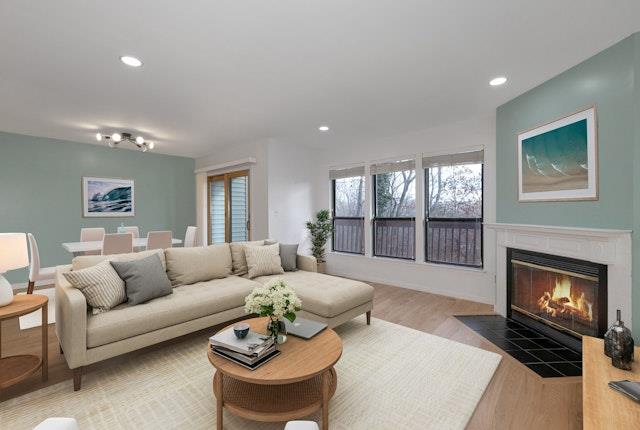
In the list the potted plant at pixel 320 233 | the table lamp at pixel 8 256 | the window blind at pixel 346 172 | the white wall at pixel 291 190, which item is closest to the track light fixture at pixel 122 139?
the white wall at pixel 291 190

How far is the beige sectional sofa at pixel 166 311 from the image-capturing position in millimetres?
2066

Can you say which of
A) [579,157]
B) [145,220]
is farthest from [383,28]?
[145,220]

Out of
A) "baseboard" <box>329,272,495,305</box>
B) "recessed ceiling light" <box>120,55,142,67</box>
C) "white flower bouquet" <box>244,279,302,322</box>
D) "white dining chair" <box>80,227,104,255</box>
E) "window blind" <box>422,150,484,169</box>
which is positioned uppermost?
"recessed ceiling light" <box>120,55,142,67</box>

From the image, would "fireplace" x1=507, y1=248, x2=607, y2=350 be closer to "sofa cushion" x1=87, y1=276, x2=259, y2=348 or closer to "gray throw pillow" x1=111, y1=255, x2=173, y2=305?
"sofa cushion" x1=87, y1=276, x2=259, y2=348

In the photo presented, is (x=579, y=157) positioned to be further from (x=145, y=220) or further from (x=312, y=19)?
(x=145, y=220)

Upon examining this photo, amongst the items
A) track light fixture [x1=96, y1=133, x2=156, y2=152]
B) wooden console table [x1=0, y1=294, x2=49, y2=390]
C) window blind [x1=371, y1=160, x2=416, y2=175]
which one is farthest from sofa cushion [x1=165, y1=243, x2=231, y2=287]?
window blind [x1=371, y1=160, x2=416, y2=175]

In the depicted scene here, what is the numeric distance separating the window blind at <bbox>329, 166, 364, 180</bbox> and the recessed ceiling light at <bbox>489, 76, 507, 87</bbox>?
2.72 metres

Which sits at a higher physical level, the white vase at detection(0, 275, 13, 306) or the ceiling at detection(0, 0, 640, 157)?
the ceiling at detection(0, 0, 640, 157)

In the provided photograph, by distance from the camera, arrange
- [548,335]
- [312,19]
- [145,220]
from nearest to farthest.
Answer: [312,19] < [548,335] < [145,220]

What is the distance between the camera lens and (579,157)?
262 cm

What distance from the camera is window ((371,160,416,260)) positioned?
16.2 feet

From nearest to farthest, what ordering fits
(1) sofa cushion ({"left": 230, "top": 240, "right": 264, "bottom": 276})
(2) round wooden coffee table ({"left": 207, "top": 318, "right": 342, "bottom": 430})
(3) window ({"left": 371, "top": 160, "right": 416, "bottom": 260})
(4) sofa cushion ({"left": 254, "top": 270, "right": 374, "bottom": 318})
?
(2) round wooden coffee table ({"left": 207, "top": 318, "right": 342, "bottom": 430})
(4) sofa cushion ({"left": 254, "top": 270, "right": 374, "bottom": 318})
(1) sofa cushion ({"left": 230, "top": 240, "right": 264, "bottom": 276})
(3) window ({"left": 371, "top": 160, "right": 416, "bottom": 260})

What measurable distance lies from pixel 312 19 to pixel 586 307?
135 inches

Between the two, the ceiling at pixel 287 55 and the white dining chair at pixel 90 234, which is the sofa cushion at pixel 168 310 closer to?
the ceiling at pixel 287 55
